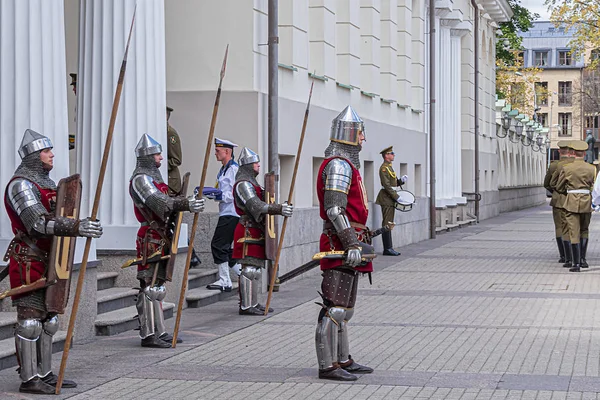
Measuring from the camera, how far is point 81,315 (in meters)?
11.3

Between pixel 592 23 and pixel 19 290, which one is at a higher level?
pixel 592 23

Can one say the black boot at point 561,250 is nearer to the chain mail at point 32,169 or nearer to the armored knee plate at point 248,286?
the armored knee plate at point 248,286

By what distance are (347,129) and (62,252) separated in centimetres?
242

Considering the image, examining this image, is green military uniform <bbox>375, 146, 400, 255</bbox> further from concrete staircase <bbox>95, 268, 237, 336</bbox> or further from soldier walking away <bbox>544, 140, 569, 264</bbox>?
concrete staircase <bbox>95, 268, 237, 336</bbox>

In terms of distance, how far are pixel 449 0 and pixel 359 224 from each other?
2420cm

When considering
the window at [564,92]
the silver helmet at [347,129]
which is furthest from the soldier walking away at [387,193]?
the window at [564,92]

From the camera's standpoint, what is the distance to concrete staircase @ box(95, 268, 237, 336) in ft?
39.0

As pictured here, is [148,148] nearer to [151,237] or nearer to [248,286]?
[151,237]

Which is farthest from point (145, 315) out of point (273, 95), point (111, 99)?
point (273, 95)

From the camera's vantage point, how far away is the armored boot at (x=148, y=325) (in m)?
11.2

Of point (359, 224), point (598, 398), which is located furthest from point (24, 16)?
point (598, 398)

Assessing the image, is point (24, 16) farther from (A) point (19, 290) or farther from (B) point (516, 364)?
(B) point (516, 364)

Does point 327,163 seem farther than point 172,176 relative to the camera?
No

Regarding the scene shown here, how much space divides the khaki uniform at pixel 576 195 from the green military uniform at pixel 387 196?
424 centimetres
